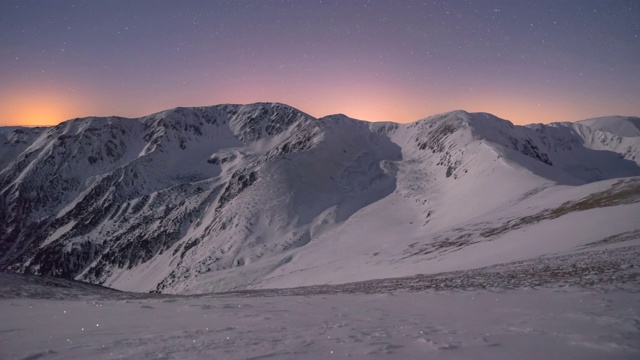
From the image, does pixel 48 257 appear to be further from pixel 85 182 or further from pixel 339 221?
pixel 339 221

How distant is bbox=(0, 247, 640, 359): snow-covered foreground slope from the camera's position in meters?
6.41

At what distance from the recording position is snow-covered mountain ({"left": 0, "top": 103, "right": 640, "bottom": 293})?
113ft

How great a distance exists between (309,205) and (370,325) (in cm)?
8317

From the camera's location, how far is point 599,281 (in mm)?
10828

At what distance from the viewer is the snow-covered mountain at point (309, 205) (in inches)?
1355

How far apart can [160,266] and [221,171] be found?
2988 inches

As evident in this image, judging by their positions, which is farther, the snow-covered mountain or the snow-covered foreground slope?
the snow-covered mountain

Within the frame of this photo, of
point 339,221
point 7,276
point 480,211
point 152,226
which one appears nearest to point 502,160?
point 480,211

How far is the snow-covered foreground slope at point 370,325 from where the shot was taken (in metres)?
6.41

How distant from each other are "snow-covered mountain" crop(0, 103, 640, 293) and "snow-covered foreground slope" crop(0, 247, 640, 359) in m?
11.8

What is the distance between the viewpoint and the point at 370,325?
8.09 meters

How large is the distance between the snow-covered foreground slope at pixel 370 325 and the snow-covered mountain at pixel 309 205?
11.8 metres

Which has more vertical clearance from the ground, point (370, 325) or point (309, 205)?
point (309, 205)

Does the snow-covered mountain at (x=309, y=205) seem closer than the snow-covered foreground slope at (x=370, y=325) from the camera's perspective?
No
